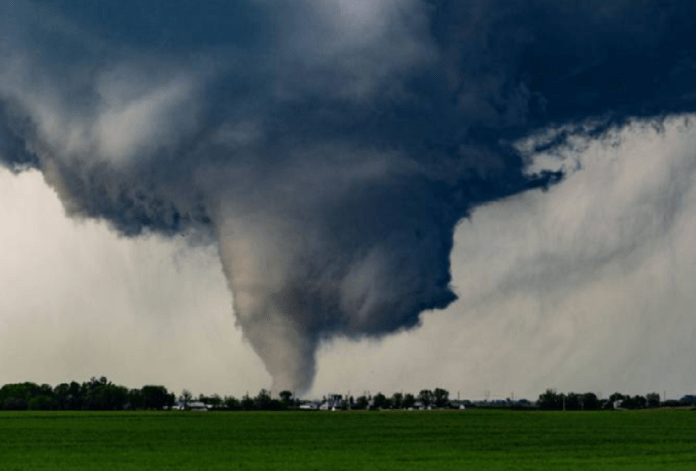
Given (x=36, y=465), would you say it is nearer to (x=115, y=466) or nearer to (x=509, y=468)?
(x=115, y=466)

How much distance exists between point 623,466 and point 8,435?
55140 mm

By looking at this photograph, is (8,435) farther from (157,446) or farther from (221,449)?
(221,449)

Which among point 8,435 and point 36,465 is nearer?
point 36,465

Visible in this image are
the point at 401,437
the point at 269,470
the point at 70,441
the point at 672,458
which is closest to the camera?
→ the point at 269,470

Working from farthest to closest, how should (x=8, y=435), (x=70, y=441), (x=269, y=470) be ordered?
(x=8, y=435) → (x=70, y=441) → (x=269, y=470)

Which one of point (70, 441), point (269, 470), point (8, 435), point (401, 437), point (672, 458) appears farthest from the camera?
point (8, 435)

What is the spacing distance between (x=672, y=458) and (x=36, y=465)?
32.1 m

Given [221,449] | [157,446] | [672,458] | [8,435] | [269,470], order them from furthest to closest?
1. [8,435]
2. [157,446]
3. [221,449]
4. [672,458]
5. [269,470]

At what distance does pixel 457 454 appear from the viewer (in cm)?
5912

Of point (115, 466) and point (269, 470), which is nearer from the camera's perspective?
point (269, 470)

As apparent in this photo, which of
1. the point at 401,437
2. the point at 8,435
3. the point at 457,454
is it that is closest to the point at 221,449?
the point at 457,454

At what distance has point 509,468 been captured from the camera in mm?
48031

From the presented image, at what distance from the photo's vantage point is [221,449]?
6347 cm

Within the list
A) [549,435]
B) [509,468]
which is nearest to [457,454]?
[509,468]
